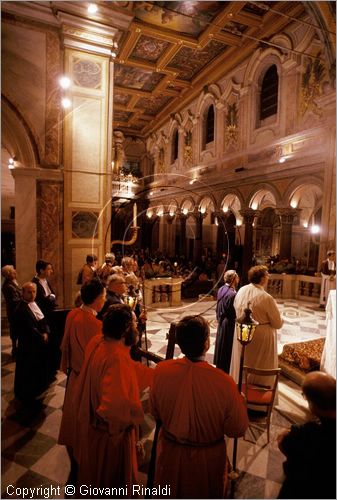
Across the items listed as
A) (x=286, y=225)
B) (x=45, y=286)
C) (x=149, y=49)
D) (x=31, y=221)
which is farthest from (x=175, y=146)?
(x=45, y=286)

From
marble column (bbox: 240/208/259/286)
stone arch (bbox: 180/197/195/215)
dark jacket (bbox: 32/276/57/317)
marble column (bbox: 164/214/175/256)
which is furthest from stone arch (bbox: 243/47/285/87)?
dark jacket (bbox: 32/276/57/317)

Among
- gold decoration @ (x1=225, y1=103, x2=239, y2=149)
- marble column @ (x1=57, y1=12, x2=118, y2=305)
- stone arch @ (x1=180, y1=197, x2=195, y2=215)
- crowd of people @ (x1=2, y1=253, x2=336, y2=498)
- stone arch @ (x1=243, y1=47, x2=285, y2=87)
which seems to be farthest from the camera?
stone arch @ (x1=180, y1=197, x2=195, y2=215)

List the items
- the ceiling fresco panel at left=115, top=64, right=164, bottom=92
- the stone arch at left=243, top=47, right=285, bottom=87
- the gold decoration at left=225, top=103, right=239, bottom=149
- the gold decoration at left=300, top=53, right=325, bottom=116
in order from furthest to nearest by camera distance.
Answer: the ceiling fresco panel at left=115, top=64, right=164, bottom=92 < the gold decoration at left=225, top=103, right=239, bottom=149 < the stone arch at left=243, top=47, right=285, bottom=87 < the gold decoration at left=300, top=53, right=325, bottom=116

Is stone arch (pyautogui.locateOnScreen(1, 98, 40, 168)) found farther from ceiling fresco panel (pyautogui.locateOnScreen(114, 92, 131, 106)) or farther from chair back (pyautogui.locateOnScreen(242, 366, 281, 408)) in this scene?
ceiling fresco panel (pyautogui.locateOnScreen(114, 92, 131, 106))

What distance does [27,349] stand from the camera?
3863 millimetres

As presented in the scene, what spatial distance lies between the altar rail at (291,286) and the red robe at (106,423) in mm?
9546

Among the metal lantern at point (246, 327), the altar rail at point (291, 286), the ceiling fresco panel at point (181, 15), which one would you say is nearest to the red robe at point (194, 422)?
the metal lantern at point (246, 327)

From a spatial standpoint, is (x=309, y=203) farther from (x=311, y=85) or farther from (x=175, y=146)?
(x=311, y=85)

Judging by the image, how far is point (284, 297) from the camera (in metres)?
11.1

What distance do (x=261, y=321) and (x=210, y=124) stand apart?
51.2 ft

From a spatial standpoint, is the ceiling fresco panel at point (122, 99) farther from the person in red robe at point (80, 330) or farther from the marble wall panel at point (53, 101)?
the person in red robe at point (80, 330)

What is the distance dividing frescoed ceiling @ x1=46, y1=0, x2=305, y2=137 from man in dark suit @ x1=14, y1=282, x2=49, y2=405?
648 cm

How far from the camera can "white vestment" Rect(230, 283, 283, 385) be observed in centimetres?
375

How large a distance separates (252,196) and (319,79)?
513 centimetres
